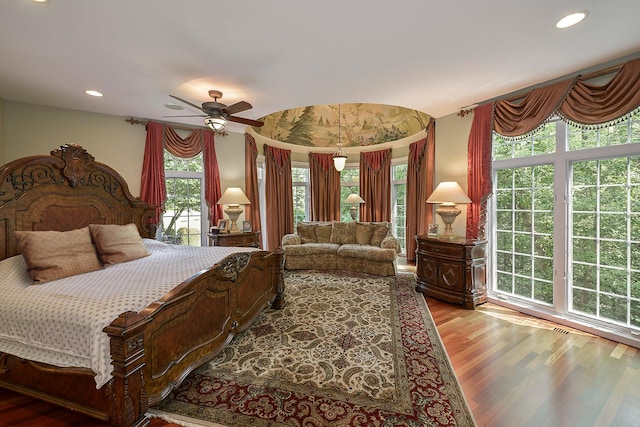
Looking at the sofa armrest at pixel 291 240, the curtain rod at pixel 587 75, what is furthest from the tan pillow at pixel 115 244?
the curtain rod at pixel 587 75

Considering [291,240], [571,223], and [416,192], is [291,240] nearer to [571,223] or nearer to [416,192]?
[416,192]

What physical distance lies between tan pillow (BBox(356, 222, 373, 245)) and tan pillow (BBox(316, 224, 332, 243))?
65cm

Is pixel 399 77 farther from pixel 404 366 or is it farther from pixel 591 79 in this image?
pixel 404 366

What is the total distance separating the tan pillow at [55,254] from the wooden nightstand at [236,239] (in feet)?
6.78

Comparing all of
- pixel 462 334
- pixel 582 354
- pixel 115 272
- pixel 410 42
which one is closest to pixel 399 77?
pixel 410 42

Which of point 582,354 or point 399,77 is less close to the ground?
point 399,77

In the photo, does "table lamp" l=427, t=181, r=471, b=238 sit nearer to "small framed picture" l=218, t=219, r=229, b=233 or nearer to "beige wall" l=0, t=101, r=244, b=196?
"small framed picture" l=218, t=219, r=229, b=233

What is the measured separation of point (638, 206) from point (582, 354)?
1.57 meters

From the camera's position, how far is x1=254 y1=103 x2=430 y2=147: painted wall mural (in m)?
5.96

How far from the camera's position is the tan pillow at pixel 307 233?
5.68 metres

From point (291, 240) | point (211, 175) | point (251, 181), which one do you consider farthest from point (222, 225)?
point (291, 240)

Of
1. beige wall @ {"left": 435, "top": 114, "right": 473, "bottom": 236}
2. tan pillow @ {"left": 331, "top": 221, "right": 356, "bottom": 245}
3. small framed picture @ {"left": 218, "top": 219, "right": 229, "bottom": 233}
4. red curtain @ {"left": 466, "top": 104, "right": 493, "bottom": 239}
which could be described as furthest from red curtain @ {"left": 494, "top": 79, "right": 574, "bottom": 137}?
small framed picture @ {"left": 218, "top": 219, "right": 229, "bottom": 233}

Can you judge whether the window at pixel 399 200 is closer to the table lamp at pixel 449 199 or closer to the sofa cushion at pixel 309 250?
the sofa cushion at pixel 309 250

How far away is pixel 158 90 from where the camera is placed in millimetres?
3322
